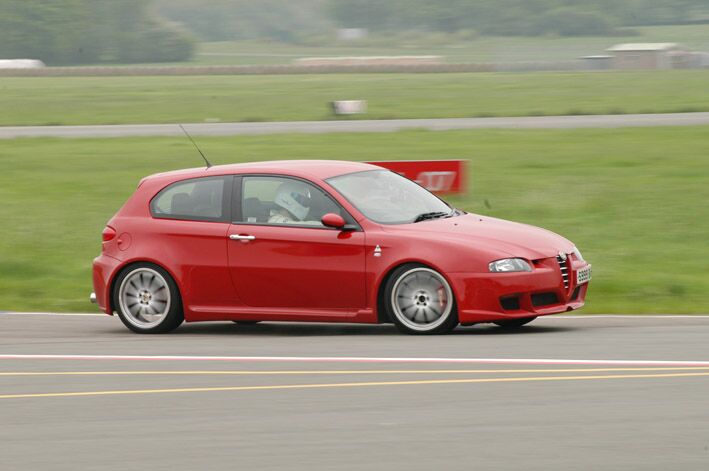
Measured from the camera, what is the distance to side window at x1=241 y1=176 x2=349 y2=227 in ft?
37.2

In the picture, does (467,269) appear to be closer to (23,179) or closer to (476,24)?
(23,179)

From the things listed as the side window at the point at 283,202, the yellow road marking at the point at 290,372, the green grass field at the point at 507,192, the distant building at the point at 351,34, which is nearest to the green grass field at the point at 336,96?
the green grass field at the point at 507,192

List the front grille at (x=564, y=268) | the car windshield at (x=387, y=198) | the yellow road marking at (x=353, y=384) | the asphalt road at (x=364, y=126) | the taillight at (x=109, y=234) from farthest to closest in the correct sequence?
the asphalt road at (x=364, y=126) → the taillight at (x=109, y=234) → the car windshield at (x=387, y=198) → the front grille at (x=564, y=268) → the yellow road marking at (x=353, y=384)

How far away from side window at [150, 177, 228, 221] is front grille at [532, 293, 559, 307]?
2.67m

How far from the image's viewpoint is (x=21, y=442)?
279 inches


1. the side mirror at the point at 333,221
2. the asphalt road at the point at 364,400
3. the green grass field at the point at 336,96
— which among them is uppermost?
the green grass field at the point at 336,96

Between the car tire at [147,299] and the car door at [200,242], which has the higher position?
the car door at [200,242]

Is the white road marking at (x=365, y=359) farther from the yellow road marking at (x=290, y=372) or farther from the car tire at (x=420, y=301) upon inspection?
the car tire at (x=420, y=301)

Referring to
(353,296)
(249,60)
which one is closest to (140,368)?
(353,296)

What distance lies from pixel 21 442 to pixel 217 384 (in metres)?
1.82

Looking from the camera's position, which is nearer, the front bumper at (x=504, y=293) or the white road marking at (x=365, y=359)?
the white road marking at (x=365, y=359)

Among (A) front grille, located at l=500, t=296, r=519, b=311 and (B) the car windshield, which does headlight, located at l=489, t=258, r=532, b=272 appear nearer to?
(A) front grille, located at l=500, t=296, r=519, b=311

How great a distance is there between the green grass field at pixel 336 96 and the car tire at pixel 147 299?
30950 millimetres

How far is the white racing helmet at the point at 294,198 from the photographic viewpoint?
11383 mm
